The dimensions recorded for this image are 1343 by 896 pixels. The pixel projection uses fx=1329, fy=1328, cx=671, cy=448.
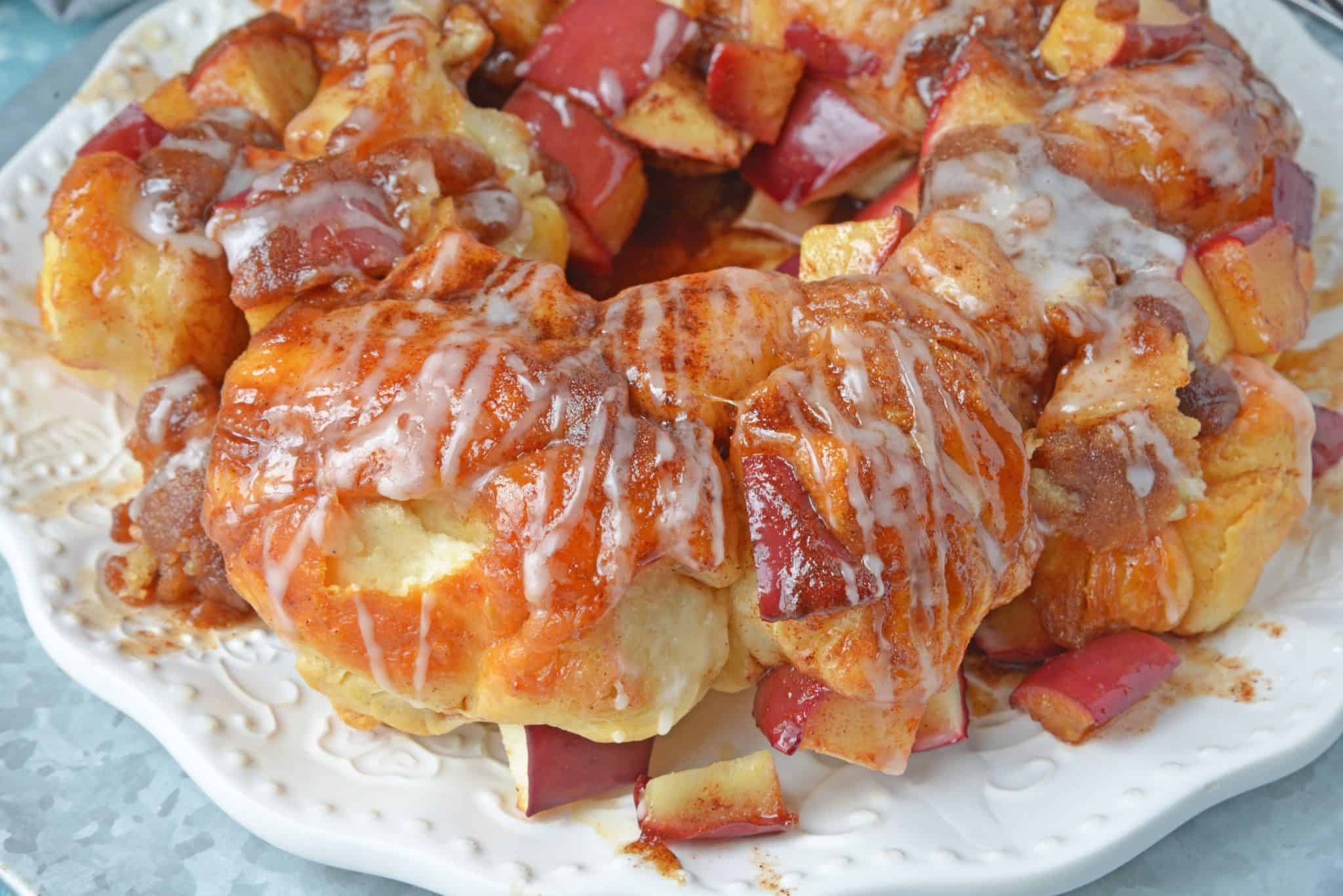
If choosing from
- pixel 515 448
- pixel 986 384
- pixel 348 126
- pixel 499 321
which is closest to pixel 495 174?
pixel 348 126

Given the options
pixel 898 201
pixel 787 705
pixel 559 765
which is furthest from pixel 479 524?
pixel 898 201

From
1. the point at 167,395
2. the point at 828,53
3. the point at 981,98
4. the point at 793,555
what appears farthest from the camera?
the point at 828,53

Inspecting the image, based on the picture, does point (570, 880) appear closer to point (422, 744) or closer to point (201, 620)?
point (422, 744)

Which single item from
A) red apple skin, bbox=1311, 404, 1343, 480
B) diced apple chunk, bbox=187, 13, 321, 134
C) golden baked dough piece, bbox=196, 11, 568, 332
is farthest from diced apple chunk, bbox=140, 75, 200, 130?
red apple skin, bbox=1311, 404, 1343, 480

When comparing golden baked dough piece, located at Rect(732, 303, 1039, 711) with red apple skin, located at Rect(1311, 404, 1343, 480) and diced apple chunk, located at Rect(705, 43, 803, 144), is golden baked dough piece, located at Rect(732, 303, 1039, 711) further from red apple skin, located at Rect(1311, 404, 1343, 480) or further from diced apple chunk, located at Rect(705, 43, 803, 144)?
diced apple chunk, located at Rect(705, 43, 803, 144)

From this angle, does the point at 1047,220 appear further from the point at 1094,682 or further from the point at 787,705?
the point at 787,705

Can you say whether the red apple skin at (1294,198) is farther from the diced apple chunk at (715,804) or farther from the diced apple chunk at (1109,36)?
the diced apple chunk at (715,804)
